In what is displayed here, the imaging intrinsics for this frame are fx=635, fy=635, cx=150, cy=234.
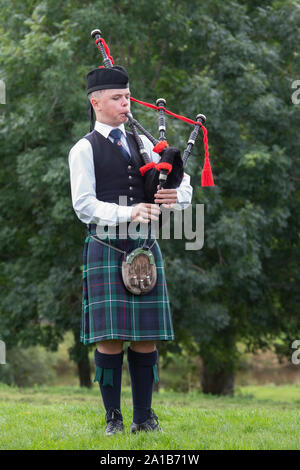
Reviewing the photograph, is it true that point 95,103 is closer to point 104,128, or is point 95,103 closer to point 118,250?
point 104,128

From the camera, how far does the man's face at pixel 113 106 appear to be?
3809 mm

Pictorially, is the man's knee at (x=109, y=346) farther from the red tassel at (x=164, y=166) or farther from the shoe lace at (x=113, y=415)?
the red tassel at (x=164, y=166)

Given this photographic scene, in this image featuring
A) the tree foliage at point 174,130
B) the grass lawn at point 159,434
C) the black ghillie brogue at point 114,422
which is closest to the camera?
the grass lawn at point 159,434

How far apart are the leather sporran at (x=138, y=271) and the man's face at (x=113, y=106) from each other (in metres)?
0.80

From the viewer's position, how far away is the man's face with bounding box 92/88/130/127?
3809 millimetres

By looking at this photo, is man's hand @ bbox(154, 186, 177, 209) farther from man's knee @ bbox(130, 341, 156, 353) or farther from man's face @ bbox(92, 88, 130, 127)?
man's knee @ bbox(130, 341, 156, 353)

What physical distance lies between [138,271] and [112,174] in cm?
60

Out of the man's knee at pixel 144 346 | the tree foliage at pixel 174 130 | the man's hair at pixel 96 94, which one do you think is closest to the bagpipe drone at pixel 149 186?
the man's hair at pixel 96 94

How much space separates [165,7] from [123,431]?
7709 millimetres

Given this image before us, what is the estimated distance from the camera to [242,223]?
956 cm

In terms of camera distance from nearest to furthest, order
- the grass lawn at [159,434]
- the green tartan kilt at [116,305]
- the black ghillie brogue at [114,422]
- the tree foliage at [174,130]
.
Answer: the grass lawn at [159,434], the green tartan kilt at [116,305], the black ghillie brogue at [114,422], the tree foliage at [174,130]

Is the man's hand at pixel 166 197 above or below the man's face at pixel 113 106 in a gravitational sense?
below
